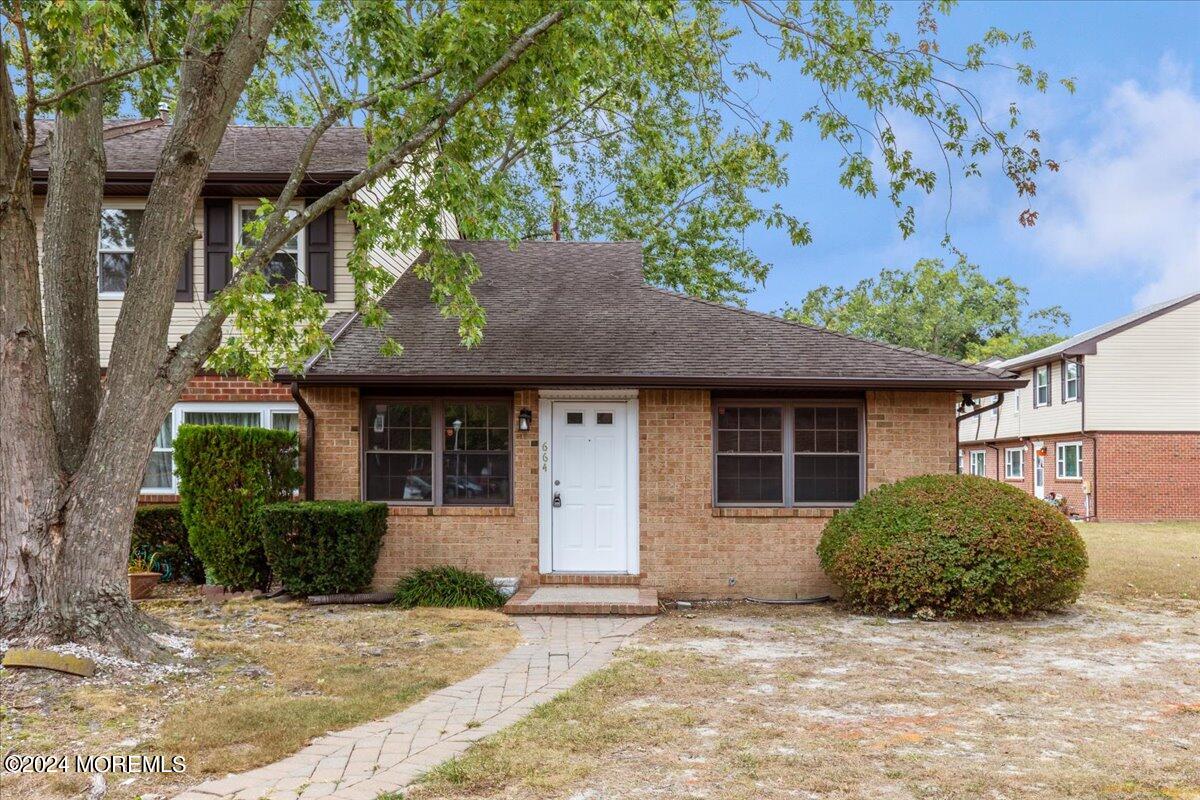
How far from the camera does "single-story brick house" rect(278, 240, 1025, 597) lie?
10.5 metres

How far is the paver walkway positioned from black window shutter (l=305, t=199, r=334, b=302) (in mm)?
6464

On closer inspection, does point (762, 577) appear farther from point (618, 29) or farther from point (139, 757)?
point (139, 757)

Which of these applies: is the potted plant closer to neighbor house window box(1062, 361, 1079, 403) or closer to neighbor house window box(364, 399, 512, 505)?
neighbor house window box(364, 399, 512, 505)

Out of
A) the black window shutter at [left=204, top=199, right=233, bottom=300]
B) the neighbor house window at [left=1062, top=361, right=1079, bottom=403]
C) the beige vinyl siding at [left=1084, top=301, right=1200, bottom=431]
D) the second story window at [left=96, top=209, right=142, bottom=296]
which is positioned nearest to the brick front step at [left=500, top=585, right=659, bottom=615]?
the black window shutter at [left=204, top=199, right=233, bottom=300]

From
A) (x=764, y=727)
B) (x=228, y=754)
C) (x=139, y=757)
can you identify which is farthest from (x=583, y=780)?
(x=139, y=757)

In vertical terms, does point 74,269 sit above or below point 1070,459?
above

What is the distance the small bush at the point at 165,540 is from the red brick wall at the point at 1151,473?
2369 centimetres

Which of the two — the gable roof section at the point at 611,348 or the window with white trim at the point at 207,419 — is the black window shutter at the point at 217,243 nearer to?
the window with white trim at the point at 207,419

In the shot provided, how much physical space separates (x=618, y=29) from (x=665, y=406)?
4.33 m

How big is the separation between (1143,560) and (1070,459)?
13.6 metres

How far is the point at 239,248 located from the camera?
8.98 meters

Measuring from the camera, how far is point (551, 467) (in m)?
10.7

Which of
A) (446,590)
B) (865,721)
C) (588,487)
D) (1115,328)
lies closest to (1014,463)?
(1115,328)

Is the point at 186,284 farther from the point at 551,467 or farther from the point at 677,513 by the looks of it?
the point at 677,513
